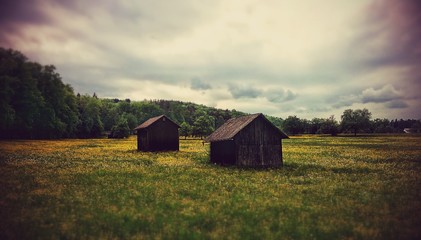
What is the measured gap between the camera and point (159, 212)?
43.6 feet

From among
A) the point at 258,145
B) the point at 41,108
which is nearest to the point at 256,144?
the point at 258,145

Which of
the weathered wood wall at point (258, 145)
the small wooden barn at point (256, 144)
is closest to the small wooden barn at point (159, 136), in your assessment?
the small wooden barn at point (256, 144)

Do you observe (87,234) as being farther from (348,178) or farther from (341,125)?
(341,125)

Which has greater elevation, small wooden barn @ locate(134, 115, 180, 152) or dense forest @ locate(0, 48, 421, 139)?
dense forest @ locate(0, 48, 421, 139)

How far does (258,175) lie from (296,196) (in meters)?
7.09

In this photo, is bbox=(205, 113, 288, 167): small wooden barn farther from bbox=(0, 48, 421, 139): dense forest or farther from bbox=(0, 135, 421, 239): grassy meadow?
bbox=(0, 48, 421, 139): dense forest

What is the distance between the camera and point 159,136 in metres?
48.7

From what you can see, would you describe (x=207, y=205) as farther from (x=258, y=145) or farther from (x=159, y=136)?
(x=159, y=136)

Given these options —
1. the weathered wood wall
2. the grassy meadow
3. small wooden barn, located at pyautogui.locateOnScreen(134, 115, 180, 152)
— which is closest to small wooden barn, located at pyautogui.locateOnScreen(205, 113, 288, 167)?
the weathered wood wall

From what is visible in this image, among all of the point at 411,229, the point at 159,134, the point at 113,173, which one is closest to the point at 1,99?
the point at 159,134

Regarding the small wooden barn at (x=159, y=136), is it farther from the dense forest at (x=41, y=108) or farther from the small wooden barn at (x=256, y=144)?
the dense forest at (x=41, y=108)

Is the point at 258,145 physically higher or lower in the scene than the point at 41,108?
lower

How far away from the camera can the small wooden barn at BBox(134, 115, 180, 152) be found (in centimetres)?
4781

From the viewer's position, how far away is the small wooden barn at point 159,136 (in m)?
47.8
